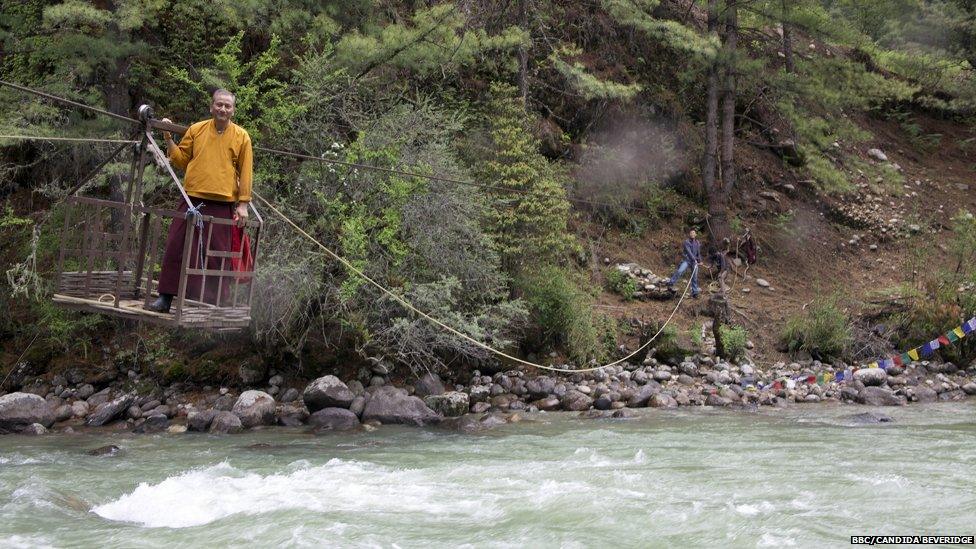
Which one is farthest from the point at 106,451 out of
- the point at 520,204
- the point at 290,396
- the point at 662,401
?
the point at 662,401

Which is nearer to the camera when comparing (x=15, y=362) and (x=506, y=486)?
(x=506, y=486)

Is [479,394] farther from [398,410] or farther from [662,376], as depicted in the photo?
[662,376]

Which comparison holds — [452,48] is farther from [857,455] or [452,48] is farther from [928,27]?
[928,27]

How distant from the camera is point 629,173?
19.1 m

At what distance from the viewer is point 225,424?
1096cm

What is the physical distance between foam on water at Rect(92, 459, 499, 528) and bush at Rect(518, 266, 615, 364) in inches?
223

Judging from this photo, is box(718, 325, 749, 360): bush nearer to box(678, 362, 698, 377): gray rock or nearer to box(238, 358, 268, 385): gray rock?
box(678, 362, 698, 377): gray rock

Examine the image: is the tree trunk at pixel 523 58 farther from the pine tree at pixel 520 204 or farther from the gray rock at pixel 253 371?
the gray rock at pixel 253 371

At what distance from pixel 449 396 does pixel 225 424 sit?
286 cm

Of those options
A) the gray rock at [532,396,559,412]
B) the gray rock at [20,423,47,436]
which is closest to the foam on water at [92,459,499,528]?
the gray rock at [20,423,47,436]

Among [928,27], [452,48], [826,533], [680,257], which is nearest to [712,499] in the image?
[826,533]

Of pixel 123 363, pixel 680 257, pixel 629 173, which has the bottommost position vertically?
pixel 123 363

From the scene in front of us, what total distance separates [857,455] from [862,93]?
1066cm

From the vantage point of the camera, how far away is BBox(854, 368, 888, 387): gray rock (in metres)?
13.8
